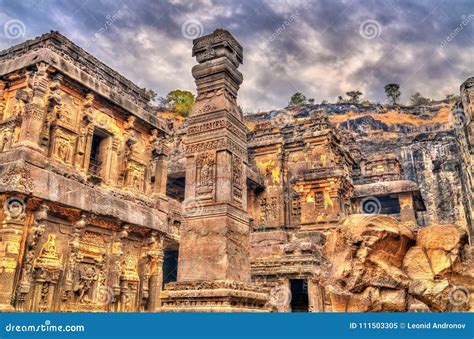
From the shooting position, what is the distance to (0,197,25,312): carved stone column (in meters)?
10.3

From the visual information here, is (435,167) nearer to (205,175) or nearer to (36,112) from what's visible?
(36,112)

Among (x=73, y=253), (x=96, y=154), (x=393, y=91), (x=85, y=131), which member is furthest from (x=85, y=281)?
(x=393, y=91)

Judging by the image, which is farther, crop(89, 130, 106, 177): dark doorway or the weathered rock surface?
crop(89, 130, 106, 177): dark doorway

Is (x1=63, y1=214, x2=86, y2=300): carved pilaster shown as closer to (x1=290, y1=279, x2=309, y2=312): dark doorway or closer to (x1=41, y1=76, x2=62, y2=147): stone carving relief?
(x1=41, y1=76, x2=62, y2=147): stone carving relief

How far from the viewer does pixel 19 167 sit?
35.3 ft

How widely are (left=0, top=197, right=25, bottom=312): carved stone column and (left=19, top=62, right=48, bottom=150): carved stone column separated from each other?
187cm

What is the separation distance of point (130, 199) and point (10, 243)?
500 centimetres

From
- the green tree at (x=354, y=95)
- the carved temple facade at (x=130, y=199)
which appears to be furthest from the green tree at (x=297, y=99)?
the carved temple facade at (x=130, y=199)

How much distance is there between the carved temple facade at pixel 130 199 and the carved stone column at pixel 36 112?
0.14 ft

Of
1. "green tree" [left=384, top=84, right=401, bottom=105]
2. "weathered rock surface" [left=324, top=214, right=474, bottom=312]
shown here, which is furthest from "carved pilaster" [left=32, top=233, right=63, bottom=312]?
"green tree" [left=384, top=84, right=401, bottom=105]

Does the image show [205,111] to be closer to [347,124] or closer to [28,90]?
[28,90]

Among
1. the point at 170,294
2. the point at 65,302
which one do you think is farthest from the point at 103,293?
the point at 170,294

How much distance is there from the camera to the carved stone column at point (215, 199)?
5586mm

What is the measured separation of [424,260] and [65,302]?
10532 millimetres
